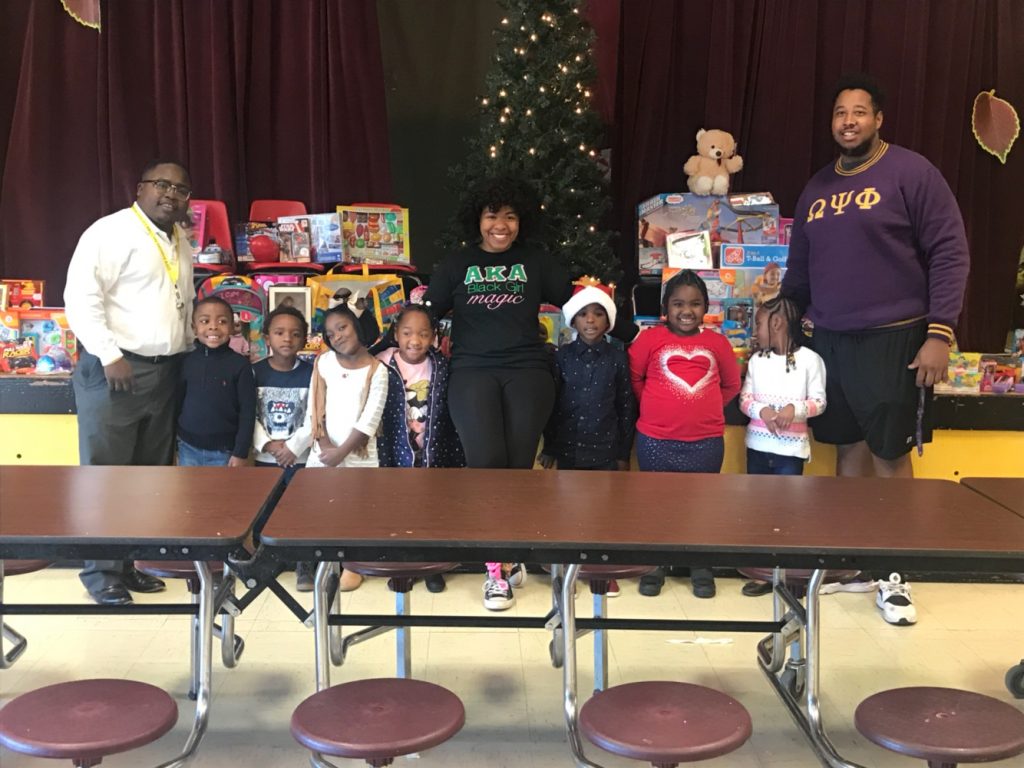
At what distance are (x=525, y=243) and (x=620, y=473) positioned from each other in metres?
1.47

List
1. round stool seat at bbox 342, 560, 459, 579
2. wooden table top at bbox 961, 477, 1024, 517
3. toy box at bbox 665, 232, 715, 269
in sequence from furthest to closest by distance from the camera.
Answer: toy box at bbox 665, 232, 715, 269, round stool seat at bbox 342, 560, 459, 579, wooden table top at bbox 961, 477, 1024, 517

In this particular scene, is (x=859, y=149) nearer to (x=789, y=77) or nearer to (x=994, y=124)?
(x=789, y=77)

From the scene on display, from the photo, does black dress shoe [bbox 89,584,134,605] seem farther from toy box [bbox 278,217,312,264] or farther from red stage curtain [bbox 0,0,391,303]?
red stage curtain [bbox 0,0,391,303]

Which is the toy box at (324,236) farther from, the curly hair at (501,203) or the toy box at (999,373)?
the toy box at (999,373)

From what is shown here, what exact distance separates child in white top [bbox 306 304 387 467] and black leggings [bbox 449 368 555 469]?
0.29m

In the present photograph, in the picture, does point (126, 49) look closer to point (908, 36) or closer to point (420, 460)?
point (420, 460)

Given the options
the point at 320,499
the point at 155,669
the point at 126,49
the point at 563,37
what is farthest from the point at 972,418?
the point at 126,49

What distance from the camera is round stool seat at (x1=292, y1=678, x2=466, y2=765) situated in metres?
1.56

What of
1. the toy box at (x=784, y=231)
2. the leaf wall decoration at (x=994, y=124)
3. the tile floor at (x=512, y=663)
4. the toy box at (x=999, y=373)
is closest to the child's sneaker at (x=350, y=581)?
the tile floor at (x=512, y=663)

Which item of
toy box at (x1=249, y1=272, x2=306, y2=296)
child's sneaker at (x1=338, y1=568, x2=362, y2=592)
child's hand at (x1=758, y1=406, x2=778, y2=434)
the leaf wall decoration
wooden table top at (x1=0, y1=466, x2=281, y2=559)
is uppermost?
the leaf wall decoration

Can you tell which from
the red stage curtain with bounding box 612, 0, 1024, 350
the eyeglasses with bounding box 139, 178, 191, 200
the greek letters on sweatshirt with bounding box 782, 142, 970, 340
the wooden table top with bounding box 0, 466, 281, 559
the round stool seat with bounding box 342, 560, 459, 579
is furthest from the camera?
the red stage curtain with bounding box 612, 0, 1024, 350

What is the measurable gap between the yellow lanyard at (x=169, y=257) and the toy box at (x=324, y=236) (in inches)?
37.9

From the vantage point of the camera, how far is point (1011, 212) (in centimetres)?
515

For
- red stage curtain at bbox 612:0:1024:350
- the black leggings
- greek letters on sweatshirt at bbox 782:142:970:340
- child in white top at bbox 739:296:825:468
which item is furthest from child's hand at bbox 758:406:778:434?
red stage curtain at bbox 612:0:1024:350
